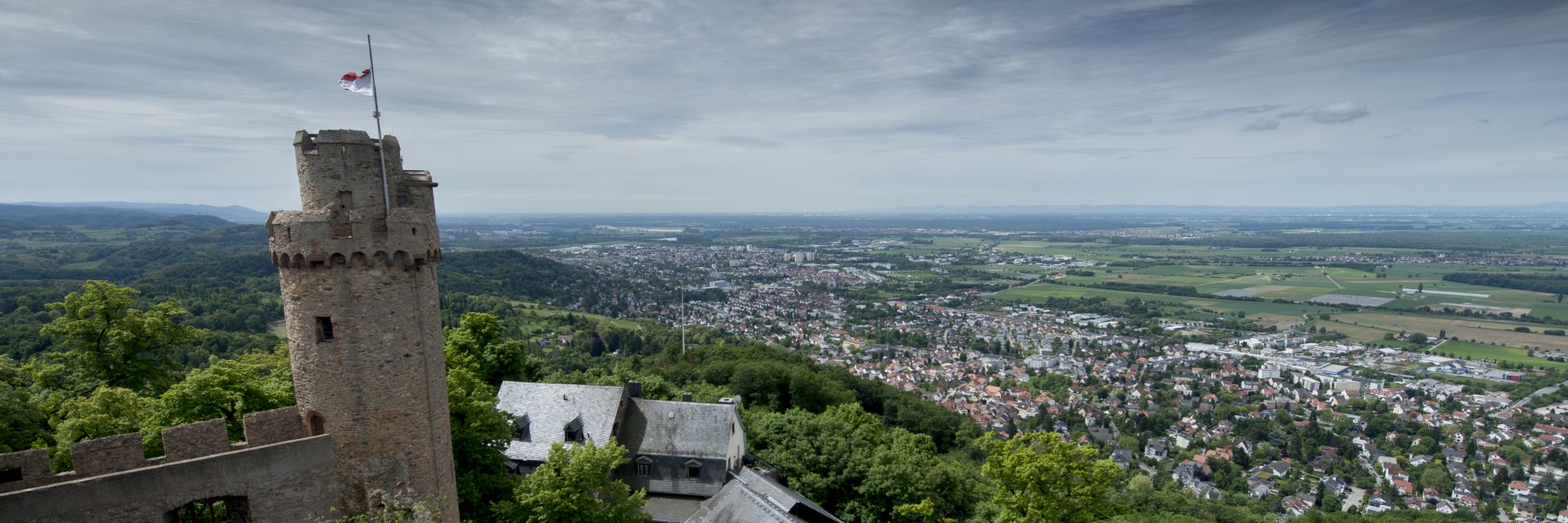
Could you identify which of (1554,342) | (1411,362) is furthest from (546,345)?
(1554,342)

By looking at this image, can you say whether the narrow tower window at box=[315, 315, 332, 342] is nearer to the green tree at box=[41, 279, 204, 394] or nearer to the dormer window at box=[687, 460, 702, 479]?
the green tree at box=[41, 279, 204, 394]

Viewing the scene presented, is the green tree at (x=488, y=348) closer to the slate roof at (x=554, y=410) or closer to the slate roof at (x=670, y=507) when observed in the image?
the slate roof at (x=554, y=410)

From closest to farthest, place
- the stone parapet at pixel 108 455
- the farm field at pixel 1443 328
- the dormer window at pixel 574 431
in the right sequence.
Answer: the stone parapet at pixel 108 455 < the dormer window at pixel 574 431 < the farm field at pixel 1443 328

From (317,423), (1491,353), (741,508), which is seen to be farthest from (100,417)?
(1491,353)

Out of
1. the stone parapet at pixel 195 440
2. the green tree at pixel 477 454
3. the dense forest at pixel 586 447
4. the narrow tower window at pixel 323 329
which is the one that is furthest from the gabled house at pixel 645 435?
the narrow tower window at pixel 323 329

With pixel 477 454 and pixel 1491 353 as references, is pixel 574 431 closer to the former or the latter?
pixel 477 454

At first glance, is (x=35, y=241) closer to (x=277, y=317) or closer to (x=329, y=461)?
(x=277, y=317)
